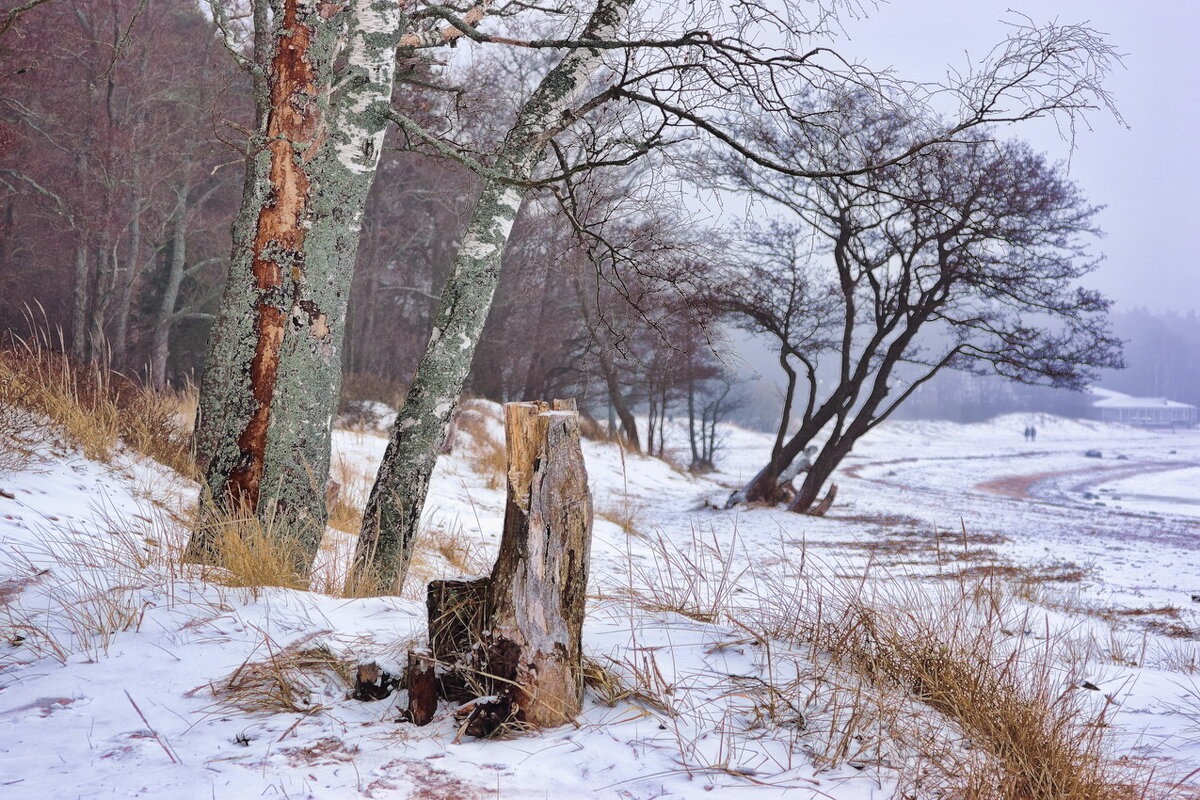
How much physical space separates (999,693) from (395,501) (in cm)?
322

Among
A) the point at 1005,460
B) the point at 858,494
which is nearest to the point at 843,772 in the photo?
the point at 858,494

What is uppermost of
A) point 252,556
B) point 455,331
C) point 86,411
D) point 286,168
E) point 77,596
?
point 286,168

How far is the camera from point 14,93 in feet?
46.7

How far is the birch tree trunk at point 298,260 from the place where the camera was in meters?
4.07

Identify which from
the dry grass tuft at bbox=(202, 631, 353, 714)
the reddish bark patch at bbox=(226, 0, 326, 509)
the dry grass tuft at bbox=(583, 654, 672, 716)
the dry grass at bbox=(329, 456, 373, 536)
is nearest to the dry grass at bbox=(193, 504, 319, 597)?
the reddish bark patch at bbox=(226, 0, 326, 509)

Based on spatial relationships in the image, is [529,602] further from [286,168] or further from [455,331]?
[286,168]

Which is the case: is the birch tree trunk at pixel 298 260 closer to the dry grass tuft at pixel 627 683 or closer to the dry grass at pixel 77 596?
the dry grass at pixel 77 596

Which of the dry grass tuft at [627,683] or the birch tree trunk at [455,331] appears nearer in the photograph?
the dry grass tuft at [627,683]

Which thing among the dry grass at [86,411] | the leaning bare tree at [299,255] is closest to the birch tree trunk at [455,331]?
the leaning bare tree at [299,255]

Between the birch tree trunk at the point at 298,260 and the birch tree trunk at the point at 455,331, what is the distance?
0.44m

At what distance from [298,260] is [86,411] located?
374cm

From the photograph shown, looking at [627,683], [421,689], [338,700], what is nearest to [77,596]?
[338,700]

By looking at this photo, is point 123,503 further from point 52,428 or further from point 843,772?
point 843,772

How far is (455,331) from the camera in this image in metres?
4.66
